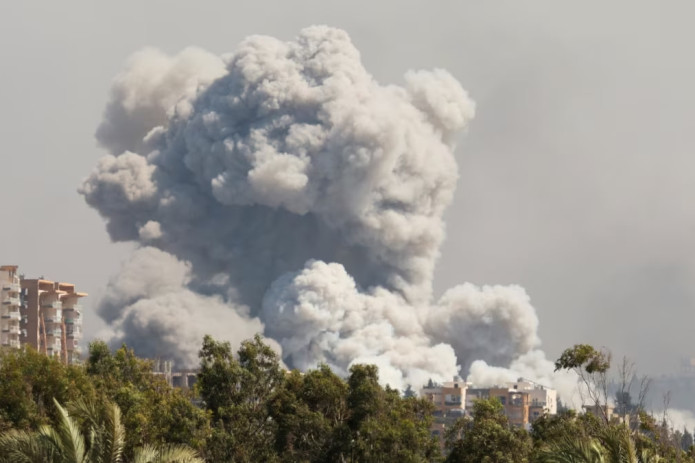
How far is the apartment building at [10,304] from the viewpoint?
405 feet

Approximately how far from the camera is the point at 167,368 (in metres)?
129

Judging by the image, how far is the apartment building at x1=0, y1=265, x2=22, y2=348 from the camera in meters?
123

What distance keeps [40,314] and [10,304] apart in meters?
8.53

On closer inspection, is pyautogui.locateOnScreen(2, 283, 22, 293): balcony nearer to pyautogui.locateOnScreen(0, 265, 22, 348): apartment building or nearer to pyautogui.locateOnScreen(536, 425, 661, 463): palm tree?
pyautogui.locateOnScreen(0, 265, 22, 348): apartment building

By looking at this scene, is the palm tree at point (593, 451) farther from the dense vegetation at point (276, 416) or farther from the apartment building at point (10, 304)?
the apartment building at point (10, 304)

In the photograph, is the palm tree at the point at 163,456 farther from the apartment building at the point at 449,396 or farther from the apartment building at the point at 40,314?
the apartment building at the point at 449,396

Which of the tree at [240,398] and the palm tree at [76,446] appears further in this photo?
the tree at [240,398]

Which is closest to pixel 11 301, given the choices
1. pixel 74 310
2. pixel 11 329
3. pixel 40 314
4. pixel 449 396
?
pixel 11 329

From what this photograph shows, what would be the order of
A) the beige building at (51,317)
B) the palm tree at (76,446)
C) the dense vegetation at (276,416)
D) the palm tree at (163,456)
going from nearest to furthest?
the palm tree at (76,446), the palm tree at (163,456), the dense vegetation at (276,416), the beige building at (51,317)

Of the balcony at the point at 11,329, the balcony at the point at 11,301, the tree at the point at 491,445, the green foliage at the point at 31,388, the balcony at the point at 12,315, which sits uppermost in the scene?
the balcony at the point at 11,301

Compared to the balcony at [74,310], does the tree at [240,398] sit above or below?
below

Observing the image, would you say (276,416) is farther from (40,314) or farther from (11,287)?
(40,314)

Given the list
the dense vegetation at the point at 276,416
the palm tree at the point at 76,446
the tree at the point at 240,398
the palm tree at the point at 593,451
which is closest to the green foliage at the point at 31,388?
the dense vegetation at the point at 276,416

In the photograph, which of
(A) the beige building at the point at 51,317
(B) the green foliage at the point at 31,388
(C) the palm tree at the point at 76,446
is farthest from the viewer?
(A) the beige building at the point at 51,317
